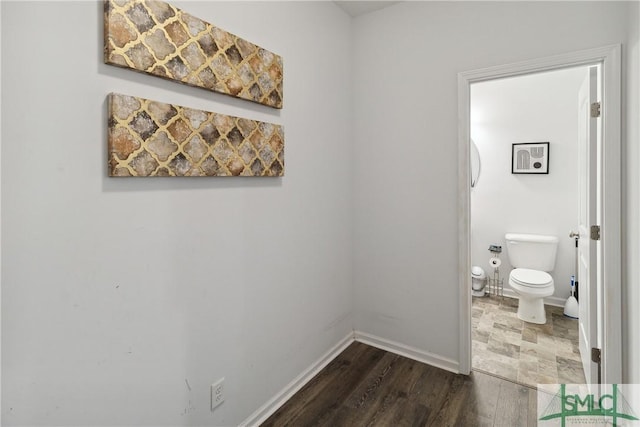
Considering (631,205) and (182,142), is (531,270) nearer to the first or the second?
(631,205)

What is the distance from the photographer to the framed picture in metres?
3.40

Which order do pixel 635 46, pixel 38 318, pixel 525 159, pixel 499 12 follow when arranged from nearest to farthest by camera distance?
1. pixel 38 318
2. pixel 635 46
3. pixel 499 12
4. pixel 525 159

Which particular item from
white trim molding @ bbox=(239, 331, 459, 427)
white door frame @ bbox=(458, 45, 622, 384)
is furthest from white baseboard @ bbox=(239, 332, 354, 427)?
white door frame @ bbox=(458, 45, 622, 384)

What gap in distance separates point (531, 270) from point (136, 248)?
11.6 ft

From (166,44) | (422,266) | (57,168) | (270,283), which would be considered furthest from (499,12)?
(57,168)

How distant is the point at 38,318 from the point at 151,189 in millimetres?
548

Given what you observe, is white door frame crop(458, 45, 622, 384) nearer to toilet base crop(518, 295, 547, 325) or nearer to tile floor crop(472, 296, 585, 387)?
tile floor crop(472, 296, 585, 387)

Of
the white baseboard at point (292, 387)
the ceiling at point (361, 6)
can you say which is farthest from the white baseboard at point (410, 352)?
the ceiling at point (361, 6)

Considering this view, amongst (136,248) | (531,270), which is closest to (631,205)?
(531,270)

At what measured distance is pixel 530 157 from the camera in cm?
347

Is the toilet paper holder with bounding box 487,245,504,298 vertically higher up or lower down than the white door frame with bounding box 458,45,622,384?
lower down

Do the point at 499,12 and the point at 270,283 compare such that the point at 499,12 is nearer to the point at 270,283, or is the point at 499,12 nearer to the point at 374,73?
the point at 374,73

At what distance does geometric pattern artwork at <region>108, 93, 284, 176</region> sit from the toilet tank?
9.61 feet

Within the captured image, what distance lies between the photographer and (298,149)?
2074 millimetres
